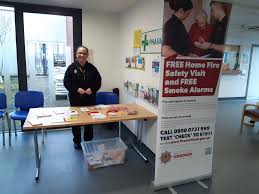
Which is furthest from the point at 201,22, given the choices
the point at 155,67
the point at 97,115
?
the point at 97,115

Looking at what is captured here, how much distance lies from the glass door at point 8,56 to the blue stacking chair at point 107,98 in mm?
1582

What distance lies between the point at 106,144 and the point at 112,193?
2.95 ft

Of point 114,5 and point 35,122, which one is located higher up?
point 114,5

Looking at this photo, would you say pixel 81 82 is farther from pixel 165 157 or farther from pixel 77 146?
pixel 165 157

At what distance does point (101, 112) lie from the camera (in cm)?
282

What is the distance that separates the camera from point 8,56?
3791 millimetres

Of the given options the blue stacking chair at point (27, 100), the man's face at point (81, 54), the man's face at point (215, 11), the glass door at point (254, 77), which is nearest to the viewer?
the man's face at point (215, 11)

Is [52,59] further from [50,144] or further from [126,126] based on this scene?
[126,126]

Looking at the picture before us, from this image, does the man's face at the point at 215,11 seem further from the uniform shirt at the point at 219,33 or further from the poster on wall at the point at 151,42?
the poster on wall at the point at 151,42

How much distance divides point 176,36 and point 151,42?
86cm

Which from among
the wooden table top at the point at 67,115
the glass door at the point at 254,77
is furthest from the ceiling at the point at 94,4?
the glass door at the point at 254,77

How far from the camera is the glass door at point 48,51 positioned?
384cm

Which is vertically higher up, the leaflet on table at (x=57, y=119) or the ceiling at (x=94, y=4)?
the ceiling at (x=94, y=4)

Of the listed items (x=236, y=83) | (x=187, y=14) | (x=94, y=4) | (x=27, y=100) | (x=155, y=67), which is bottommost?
(x=27, y=100)
